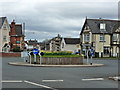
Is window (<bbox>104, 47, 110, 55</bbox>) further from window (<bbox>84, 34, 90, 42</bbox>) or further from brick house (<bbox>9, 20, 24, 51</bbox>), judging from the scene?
brick house (<bbox>9, 20, 24, 51</bbox>)

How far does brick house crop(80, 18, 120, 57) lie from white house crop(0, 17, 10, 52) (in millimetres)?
19328

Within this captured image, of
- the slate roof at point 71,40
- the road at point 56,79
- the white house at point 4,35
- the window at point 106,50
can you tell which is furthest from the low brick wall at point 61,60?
the slate roof at point 71,40

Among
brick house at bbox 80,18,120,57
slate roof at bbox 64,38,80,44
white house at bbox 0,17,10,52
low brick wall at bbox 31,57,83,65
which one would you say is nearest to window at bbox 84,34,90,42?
brick house at bbox 80,18,120,57

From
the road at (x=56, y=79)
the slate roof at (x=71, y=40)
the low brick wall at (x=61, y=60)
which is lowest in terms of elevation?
the road at (x=56, y=79)

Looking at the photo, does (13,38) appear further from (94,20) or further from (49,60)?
(49,60)

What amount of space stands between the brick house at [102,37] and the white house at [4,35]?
19.3 m

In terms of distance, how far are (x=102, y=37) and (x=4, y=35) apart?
80.3 ft

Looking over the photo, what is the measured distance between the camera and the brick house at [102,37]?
6072 centimetres

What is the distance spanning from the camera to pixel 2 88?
10750mm

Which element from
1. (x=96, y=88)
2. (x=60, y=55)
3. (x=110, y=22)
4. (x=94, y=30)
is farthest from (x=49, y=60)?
(x=110, y=22)

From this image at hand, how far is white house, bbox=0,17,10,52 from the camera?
207ft

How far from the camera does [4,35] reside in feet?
210

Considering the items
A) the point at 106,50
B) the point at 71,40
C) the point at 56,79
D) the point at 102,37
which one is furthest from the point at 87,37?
the point at 56,79

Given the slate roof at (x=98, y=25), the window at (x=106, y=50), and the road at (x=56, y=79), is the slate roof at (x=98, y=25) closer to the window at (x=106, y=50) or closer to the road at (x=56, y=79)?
the window at (x=106, y=50)
